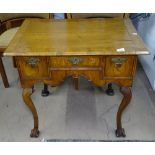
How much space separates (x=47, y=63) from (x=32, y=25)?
0.39 m

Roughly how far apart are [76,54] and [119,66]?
0.24 meters

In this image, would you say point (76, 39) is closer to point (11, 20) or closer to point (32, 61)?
point (32, 61)

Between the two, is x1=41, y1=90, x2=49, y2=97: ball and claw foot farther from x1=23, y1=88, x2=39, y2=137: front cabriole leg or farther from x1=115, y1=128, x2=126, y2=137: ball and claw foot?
x1=115, y1=128, x2=126, y2=137: ball and claw foot

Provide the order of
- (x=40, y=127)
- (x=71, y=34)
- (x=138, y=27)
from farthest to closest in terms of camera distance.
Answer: (x=138, y=27) → (x=40, y=127) → (x=71, y=34)

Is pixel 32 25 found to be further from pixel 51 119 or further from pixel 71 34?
pixel 51 119

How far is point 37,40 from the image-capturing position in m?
1.05


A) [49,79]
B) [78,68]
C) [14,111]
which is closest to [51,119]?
[14,111]

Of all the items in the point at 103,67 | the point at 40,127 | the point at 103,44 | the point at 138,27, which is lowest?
the point at 40,127

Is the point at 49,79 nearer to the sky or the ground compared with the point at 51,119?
nearer to the sky

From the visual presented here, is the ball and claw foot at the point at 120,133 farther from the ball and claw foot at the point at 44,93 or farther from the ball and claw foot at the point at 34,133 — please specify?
the ball and claw foot at the point at 44,93

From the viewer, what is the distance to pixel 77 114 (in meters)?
1.48

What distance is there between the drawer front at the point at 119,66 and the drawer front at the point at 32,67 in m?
0.32

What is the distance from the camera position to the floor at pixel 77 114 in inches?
52.0

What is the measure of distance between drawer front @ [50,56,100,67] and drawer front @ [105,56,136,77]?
0.06 metres
